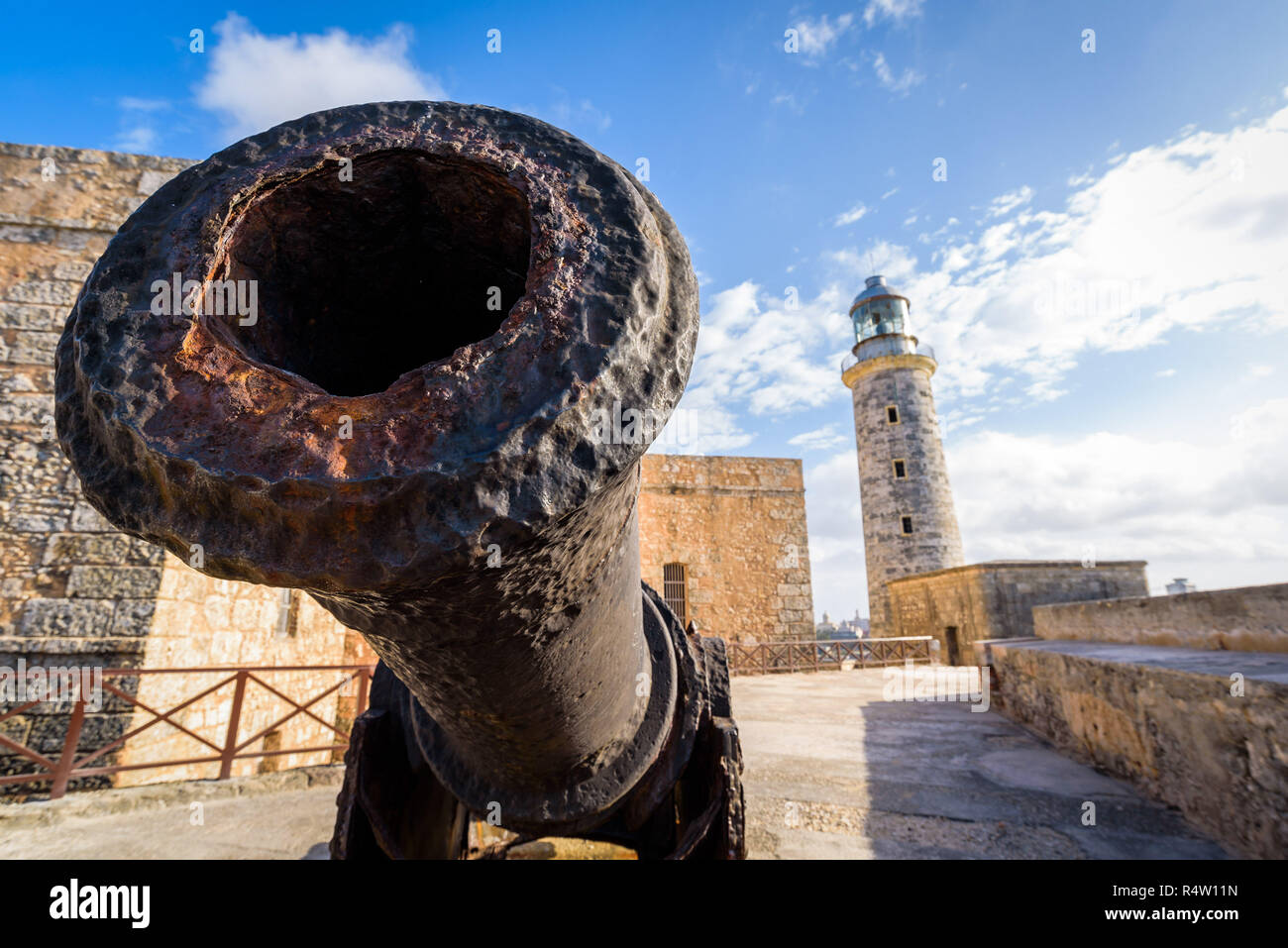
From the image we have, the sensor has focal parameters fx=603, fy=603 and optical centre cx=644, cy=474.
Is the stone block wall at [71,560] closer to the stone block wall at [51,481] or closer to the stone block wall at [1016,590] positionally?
the stone block wall at [51,481]

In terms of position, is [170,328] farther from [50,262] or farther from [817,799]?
[50,262]

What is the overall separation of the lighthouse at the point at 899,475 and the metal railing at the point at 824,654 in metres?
2.85

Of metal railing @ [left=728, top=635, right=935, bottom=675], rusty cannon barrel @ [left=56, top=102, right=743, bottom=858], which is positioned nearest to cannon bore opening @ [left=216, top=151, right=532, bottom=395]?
rusty cannon barrel @ [left=56, top=102, right=743, bottom=858]

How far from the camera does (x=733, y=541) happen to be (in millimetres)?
15062

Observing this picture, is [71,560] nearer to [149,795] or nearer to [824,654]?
[149,795]

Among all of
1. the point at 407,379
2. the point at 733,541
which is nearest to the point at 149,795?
the point at 407,379

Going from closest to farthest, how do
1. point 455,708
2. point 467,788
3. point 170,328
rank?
1. point 170,328
2. point 455,708
3. point 467,788

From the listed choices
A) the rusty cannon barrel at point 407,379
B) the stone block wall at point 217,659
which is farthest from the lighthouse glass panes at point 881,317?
the rusty cannon barrel at point 407,379

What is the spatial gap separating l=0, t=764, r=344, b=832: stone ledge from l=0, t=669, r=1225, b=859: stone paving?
12mm

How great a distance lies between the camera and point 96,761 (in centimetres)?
514

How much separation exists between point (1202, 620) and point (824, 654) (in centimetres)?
1094

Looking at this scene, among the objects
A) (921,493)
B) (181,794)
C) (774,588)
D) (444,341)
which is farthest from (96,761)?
(921,493)

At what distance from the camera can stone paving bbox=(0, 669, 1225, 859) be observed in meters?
3.18
